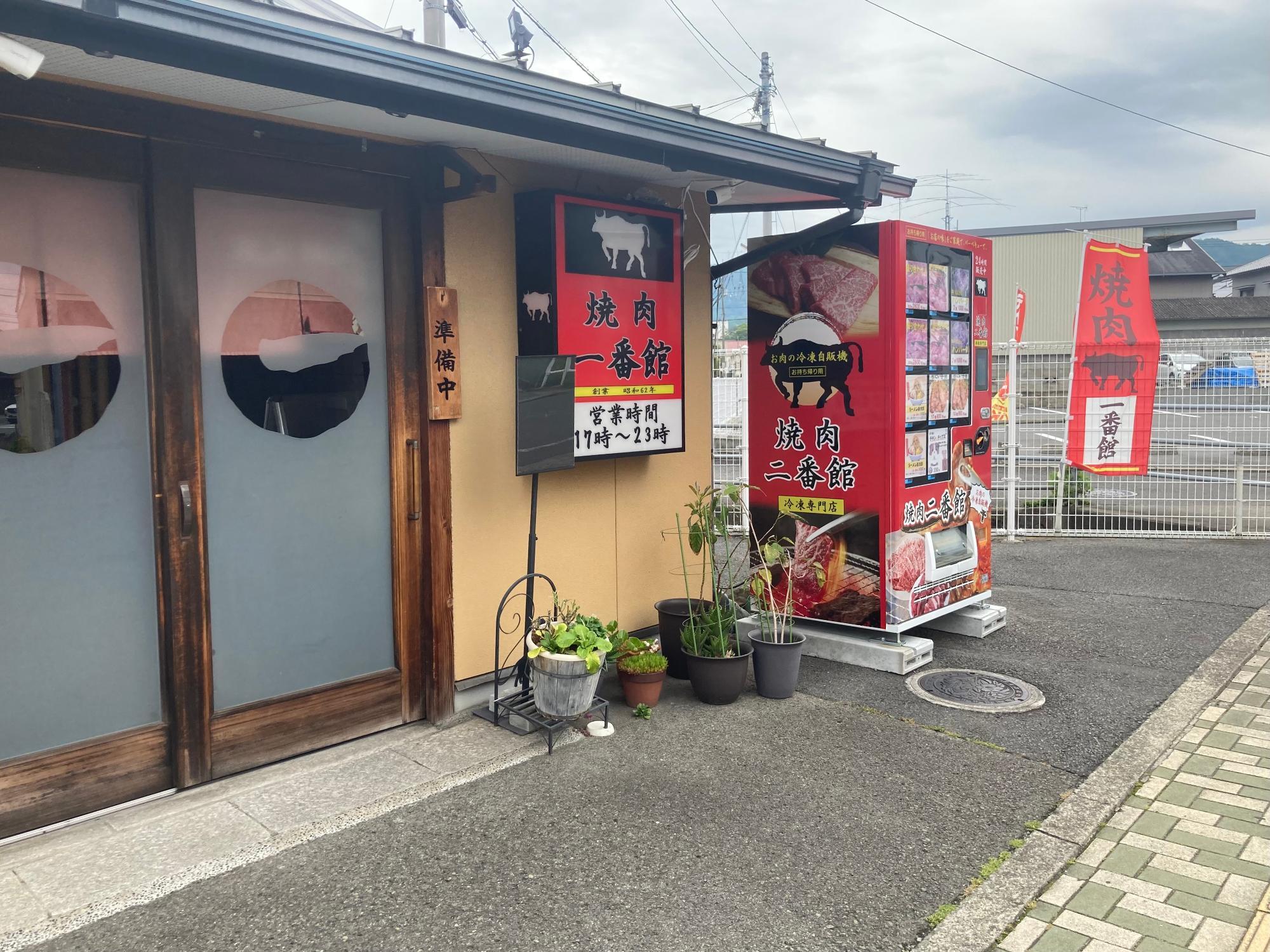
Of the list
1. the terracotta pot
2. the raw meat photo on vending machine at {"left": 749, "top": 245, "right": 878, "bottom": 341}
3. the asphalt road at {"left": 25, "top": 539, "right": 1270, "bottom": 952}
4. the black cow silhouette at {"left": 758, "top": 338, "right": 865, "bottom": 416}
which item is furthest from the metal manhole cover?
the raw meat photo on vending machine at {"left": 749, "top": 245, "right": 878, "bottom": 341}

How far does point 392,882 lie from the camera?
318 centimetres

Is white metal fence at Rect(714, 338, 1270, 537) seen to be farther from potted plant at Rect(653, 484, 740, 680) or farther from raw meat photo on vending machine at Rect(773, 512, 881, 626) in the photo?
potted plant at Rect(653, 484, 740, 680)

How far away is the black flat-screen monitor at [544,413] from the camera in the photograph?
4.41 m

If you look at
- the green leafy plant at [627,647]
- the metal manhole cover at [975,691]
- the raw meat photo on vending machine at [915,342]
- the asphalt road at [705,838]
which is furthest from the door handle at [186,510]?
the raw meat photo on vending machine at [915,342]

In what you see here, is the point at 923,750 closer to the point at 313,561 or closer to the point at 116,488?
the point at 313,561

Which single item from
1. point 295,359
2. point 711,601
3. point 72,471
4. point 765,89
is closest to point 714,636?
point 711,601

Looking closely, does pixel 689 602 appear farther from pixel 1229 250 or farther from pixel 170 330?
pixel 1229 250

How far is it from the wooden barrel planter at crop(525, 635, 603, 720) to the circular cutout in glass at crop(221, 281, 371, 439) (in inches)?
58.1

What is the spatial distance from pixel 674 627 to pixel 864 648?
119 centimetres

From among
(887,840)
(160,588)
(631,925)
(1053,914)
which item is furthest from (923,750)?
(160,588)

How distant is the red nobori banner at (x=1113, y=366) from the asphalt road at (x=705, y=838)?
3320 millimetres

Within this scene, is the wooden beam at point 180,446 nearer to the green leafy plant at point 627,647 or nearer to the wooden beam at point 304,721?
the wooden beam at point 304,721

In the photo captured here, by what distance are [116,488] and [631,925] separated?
99.8 inches

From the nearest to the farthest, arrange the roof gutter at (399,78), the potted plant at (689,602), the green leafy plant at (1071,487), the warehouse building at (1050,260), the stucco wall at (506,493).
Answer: the roof gutter at (399,78) → the stucco wall at (506,493) → the potted plant at (689,602) → the green leafy plant at (1071,487) → the warehouse building at (1050,260)
